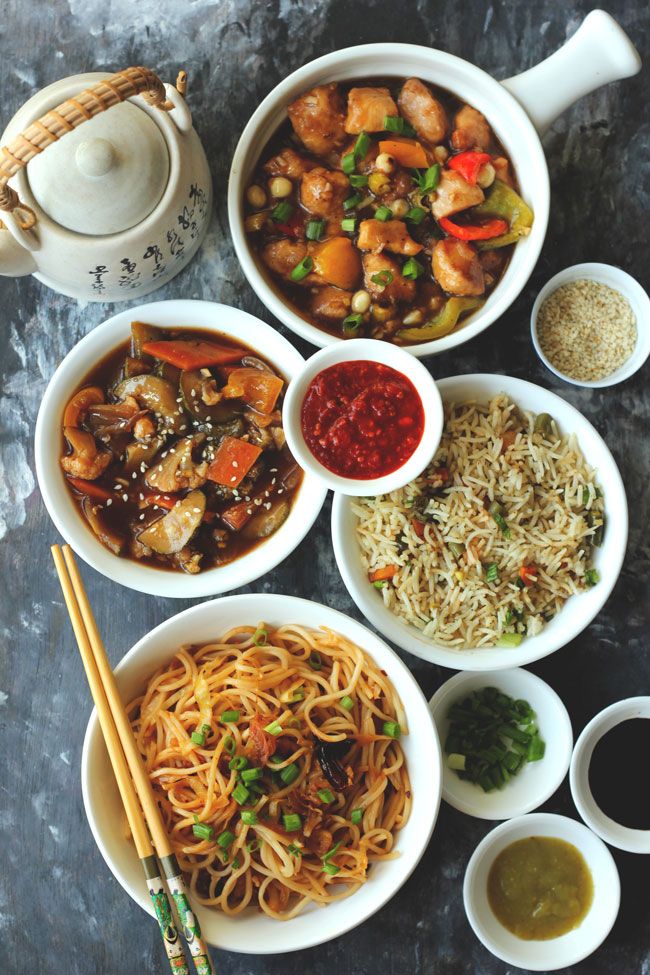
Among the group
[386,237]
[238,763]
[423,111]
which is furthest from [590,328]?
[238,763]

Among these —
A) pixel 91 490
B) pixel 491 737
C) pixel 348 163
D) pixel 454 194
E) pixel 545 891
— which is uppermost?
pixel 348 163

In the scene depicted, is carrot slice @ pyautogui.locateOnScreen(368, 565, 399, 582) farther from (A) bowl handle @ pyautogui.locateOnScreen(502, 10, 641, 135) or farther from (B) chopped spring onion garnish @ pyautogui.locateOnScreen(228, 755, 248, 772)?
(A) bowl handle @ pyautogui.locateOnScreen(502, 10, 641, 135)

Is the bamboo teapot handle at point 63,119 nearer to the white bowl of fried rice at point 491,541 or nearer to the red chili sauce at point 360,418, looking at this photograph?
the red chili sauce at point 360,418

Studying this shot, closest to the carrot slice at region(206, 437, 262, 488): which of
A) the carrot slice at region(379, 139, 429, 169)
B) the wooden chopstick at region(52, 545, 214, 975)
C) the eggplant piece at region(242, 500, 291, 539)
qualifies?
→ the eggplant piece at region(242, 500, 291, 539)

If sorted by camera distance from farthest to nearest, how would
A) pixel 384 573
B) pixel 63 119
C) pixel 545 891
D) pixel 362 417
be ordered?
pixel 545 891 → pixel 384 573 → pixel 362 417 → pixel 63 119

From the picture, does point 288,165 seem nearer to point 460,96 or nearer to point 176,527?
point 460,96

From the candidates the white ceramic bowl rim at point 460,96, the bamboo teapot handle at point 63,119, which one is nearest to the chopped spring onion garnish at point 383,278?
the white ceramic bowl rim at point 460,96

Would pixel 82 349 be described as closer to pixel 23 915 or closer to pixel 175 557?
pixel 175 557

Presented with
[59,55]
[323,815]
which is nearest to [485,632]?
[323,815]
